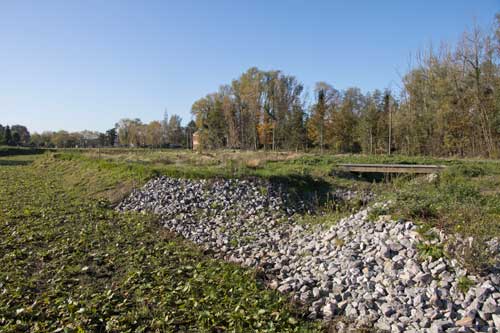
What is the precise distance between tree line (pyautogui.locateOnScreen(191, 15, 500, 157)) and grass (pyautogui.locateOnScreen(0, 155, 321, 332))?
2446 cm

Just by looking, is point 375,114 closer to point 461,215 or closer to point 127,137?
point 461,215

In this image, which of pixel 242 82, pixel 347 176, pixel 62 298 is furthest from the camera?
pixel 242 82

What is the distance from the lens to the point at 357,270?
4965 millimetres

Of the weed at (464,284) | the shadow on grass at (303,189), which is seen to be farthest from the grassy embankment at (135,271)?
the shadow on grass at (303,189)


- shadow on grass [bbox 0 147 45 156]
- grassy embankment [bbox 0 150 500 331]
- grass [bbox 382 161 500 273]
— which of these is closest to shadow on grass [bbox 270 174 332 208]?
grassy embankment [bbox 0 150 500 331]

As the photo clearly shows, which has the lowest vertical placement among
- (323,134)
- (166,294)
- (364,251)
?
(166,294)

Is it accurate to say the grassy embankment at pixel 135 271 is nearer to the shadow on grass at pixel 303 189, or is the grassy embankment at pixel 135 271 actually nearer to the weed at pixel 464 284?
the weed at pixel 464 284

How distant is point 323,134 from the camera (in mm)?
38219

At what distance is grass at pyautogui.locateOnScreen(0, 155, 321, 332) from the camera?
13.3ft

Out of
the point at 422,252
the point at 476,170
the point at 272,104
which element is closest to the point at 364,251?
the point at 422,252

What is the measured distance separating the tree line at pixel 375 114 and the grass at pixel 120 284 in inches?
963

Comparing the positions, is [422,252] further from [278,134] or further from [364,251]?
[278,134]

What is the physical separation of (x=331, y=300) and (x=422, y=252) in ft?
5.04

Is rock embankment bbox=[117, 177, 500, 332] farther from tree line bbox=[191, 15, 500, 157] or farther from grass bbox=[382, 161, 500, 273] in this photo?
tree line bbox=[191, 15, 500, 157]
